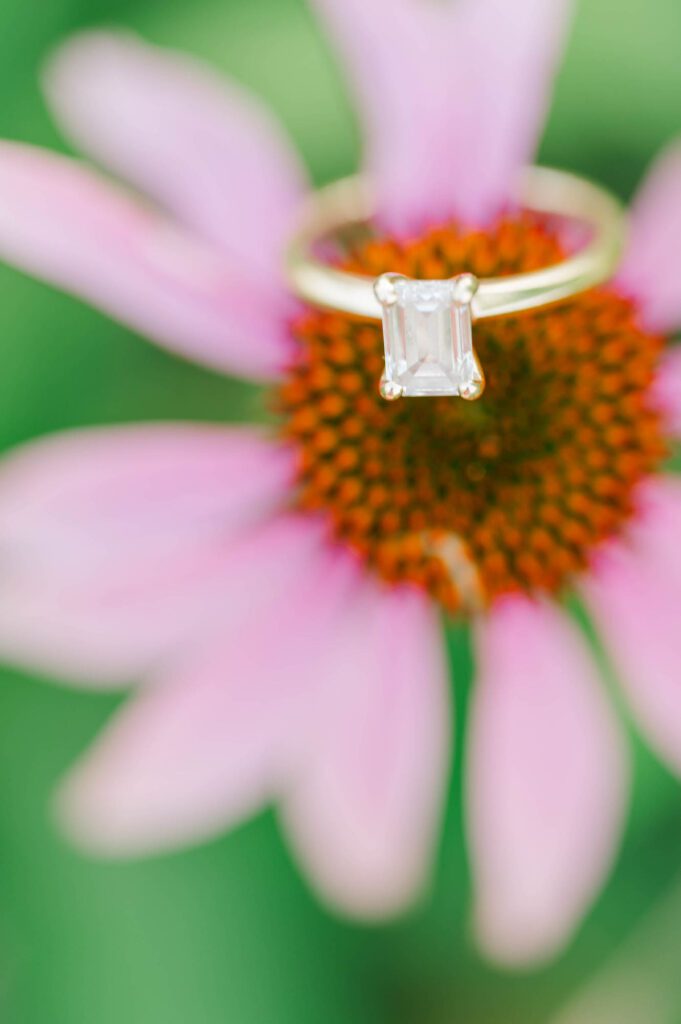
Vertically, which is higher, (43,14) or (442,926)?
(43,14)

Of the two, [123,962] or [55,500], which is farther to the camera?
[123,962]

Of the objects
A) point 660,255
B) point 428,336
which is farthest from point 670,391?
point 428,336

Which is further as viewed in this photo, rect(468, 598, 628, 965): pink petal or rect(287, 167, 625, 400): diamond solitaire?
rect(468, 598, 628, 965): pink petal

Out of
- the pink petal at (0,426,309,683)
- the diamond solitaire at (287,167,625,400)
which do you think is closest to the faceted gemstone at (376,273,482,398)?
the diamond solitaire at (287,167,625,400)

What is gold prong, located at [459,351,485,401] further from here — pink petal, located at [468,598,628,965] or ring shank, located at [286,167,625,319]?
pink petal, located at [468,598,628,965]

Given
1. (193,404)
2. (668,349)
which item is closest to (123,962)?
(193,404)

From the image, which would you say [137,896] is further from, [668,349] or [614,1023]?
[668,349]
